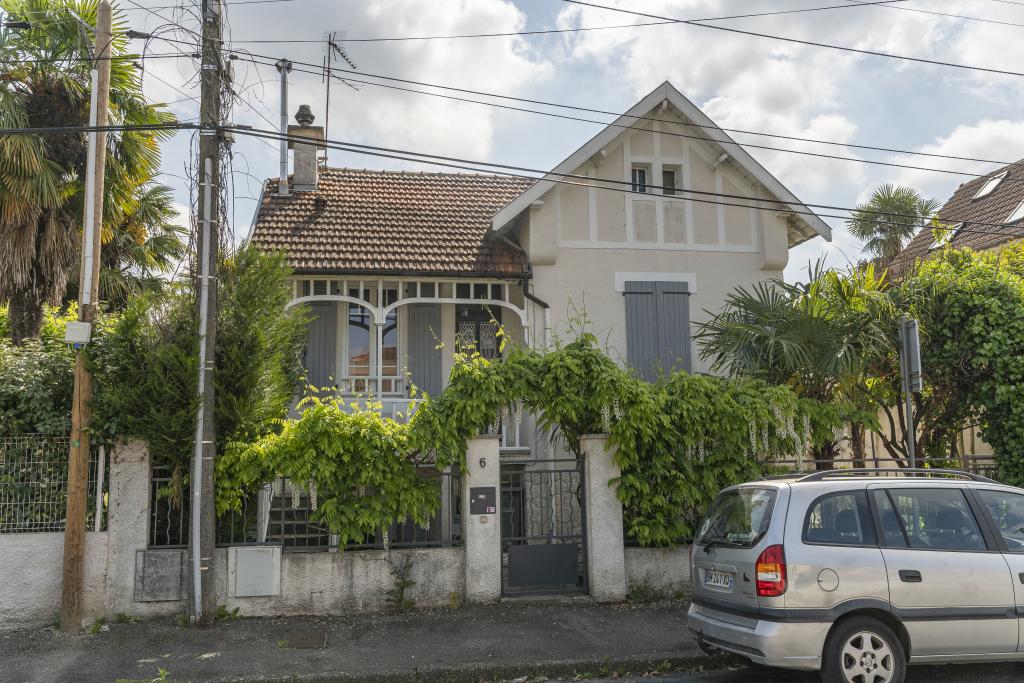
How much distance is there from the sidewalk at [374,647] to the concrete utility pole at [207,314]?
2.04 feet

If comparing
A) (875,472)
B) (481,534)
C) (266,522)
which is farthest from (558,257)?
(875,472)

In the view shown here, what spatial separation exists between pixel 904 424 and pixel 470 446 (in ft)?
23.2

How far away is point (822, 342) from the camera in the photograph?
35.3ft

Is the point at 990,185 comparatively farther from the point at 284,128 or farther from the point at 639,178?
the point at 284,128

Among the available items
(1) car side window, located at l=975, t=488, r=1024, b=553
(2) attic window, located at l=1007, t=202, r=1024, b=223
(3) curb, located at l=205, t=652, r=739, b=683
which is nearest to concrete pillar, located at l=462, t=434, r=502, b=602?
(3) curb, located at l=205, t=652, r=739, b=683

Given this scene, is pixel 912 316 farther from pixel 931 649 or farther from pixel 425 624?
pixel 425 624

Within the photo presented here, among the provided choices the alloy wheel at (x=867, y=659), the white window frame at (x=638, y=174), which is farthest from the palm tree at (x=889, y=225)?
the alloy wheel at (x=867, y=659)

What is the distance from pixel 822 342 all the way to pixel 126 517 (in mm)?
8978

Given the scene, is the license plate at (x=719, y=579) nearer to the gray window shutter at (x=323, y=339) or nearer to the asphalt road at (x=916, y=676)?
the asphalt road at (x=916, y=676)

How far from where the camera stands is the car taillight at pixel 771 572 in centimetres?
581

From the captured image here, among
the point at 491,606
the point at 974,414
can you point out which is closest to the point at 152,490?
the point at 491,606

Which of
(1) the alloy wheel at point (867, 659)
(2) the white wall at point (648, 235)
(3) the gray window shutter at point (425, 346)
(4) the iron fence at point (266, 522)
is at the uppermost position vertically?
(2) the white wall at point (648, 235)

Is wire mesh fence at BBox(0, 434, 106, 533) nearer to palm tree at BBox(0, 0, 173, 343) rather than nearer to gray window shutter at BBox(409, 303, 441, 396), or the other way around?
palm tree at BBox(0, 0, 173, 343)

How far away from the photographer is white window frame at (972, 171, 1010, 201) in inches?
828
